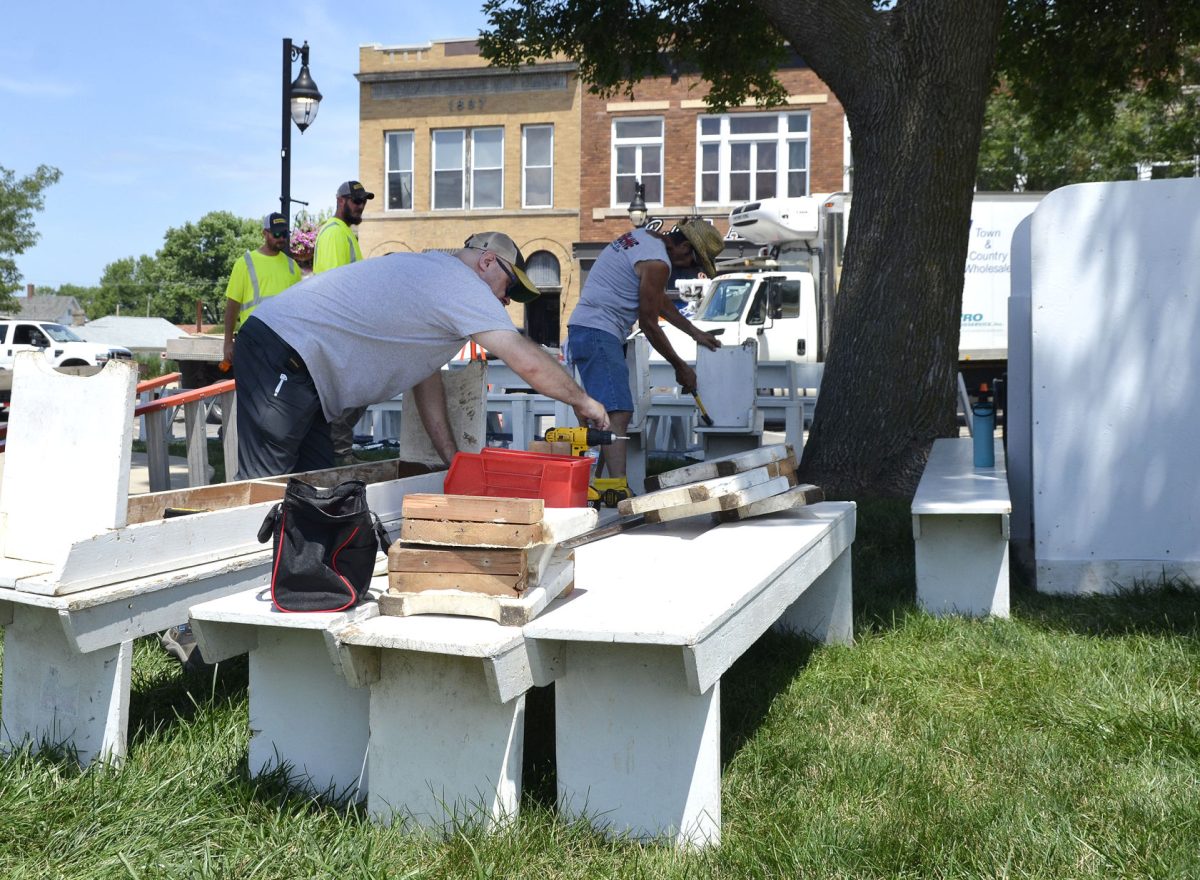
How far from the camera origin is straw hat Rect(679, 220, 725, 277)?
276 inches

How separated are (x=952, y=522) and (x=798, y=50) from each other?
4.74 m

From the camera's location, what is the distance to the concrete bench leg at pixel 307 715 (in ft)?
10.4

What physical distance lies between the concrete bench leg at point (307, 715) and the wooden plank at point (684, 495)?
1384 millimetres

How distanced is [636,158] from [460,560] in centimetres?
2855

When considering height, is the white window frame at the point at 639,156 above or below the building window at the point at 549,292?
above

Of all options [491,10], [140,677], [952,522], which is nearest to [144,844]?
[140,677]

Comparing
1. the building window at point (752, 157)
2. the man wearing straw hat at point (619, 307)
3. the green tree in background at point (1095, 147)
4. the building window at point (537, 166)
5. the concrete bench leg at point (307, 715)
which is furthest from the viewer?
the building window at point (537, 166)

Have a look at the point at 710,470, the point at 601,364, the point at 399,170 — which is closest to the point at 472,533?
the point at 710,470

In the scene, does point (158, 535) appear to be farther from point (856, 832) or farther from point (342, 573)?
point (856, 832)

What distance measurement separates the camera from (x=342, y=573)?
122 inches

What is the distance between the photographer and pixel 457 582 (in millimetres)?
2979

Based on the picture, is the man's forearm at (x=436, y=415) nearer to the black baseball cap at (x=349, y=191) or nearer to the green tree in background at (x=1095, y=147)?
the black baseball cap at (x=349, y=191)

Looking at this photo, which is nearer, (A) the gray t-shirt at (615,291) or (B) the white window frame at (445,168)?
(A) the gray t-shirt at (615,291)

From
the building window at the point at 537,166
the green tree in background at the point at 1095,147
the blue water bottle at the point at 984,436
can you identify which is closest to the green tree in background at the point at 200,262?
the building window at the point at 537,166
